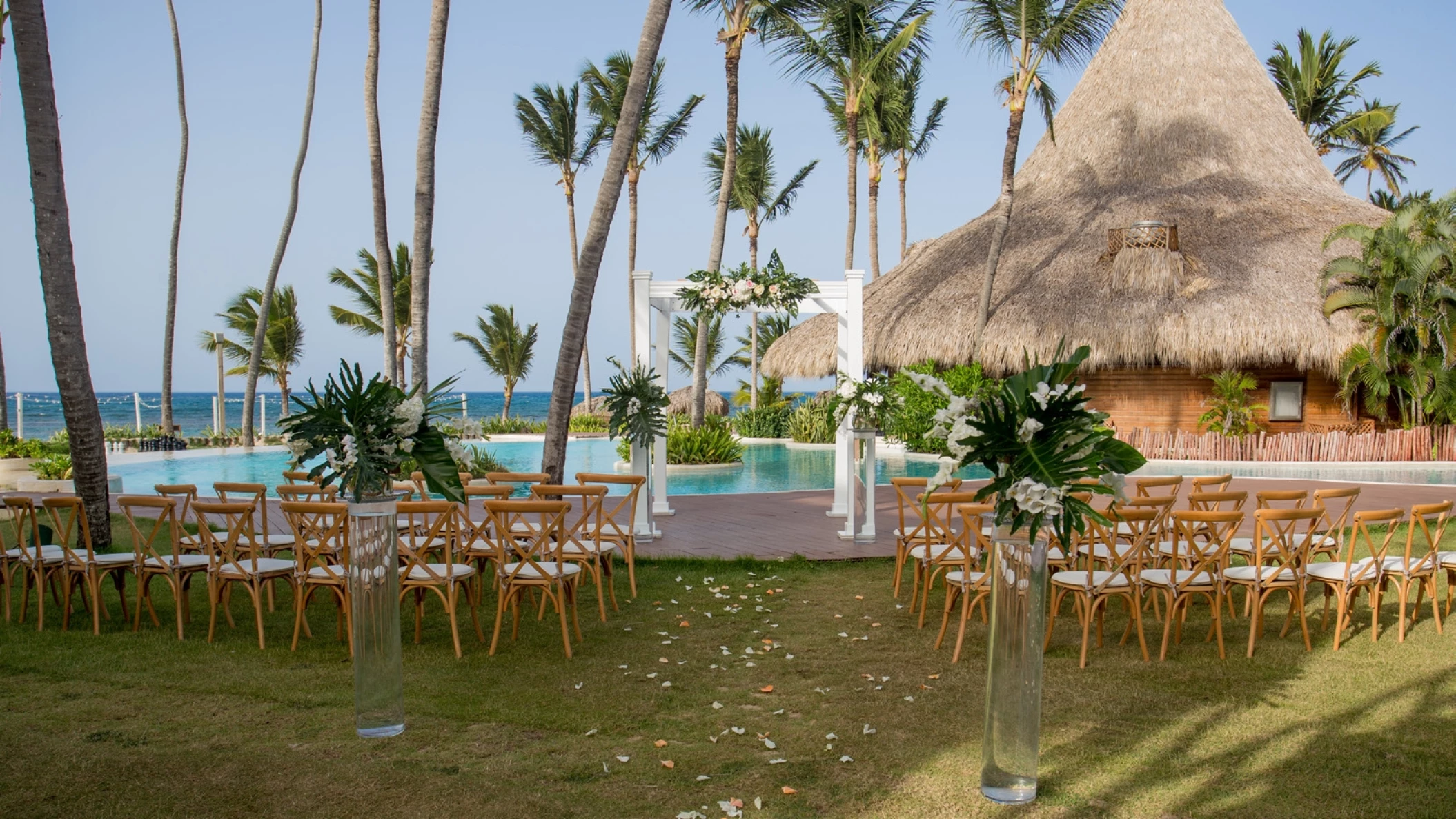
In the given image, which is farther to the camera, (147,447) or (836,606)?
(147,447)

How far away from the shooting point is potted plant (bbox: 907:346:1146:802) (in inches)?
123

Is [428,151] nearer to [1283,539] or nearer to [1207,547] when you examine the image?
[1207,547]

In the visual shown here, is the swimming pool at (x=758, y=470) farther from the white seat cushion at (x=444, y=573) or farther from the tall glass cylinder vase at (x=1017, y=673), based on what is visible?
the tall glass cylinder vase at (x=1017, y=673)

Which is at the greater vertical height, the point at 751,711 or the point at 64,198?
the point at 64,198

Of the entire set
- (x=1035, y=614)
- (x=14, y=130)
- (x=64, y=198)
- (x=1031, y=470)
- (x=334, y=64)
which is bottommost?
(x=1035, y=614)

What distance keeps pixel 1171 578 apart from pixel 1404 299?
14221mm

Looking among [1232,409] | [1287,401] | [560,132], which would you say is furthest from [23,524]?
[560,132]

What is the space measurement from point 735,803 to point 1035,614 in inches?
45.1

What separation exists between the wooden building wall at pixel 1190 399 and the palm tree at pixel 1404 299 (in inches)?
52.3

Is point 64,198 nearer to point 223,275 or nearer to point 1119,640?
point 1119,640

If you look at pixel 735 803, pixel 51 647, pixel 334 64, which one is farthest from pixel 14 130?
pixel 735 803

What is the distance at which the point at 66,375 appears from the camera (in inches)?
285

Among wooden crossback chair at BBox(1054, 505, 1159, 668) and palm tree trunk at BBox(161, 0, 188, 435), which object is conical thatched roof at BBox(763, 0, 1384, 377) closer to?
palm tree trunk at BBox(161, 0, 188, 435)

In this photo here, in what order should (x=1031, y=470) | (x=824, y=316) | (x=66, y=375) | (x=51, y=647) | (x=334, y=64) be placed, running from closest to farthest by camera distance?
(x=1031, y=470), (x=51, y=647), (x=66, y=375), (x=334, y=64), (x=824, y=316)
